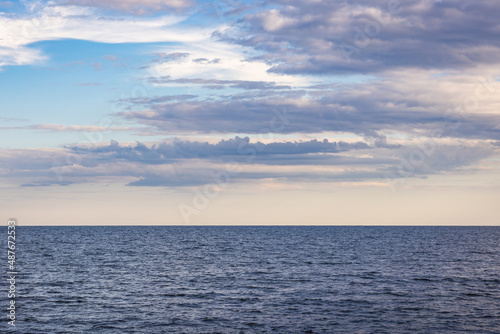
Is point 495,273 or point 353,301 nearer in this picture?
point 353,301

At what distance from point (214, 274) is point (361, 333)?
31.5m

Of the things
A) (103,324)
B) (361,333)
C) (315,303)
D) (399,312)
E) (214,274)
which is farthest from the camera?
(214,274)

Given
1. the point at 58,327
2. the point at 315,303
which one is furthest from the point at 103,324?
the point at 315,303

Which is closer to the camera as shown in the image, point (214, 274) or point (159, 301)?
point (159, 301)

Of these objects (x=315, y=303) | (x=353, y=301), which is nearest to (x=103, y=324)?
(x=315, y=303)

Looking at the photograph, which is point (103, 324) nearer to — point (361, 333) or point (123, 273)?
point (361, 333)

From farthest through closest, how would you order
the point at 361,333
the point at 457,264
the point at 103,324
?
the point at 457,264, the point at 103,324, the point at 361,333

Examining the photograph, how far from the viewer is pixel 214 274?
205 ft

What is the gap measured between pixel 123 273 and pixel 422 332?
41.5 metres

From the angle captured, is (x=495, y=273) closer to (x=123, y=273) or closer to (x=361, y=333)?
(x=361, y=333)

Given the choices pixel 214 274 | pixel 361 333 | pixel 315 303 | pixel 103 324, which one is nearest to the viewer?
pixel 361 333

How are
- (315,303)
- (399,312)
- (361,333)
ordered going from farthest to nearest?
(315,303)
(399,312)
(361,333)

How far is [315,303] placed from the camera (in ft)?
143

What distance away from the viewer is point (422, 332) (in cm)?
3422
